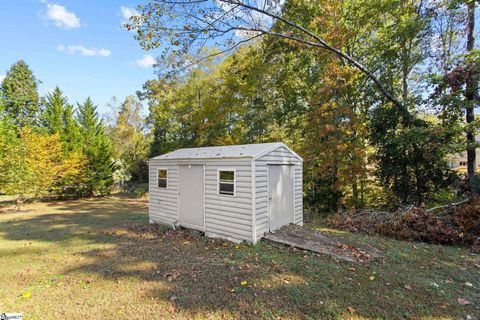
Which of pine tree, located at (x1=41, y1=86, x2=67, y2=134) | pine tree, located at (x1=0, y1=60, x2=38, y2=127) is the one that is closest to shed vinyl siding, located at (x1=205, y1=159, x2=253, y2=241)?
pine tree, located at (x1=41, y1=86, x2=67, y2=134)

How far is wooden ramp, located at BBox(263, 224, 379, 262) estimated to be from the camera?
4.71 m

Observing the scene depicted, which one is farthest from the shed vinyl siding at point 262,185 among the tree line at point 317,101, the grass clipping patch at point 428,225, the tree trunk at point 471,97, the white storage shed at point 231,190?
the tree trunk at point 471,97

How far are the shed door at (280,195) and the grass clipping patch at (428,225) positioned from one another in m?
1.95

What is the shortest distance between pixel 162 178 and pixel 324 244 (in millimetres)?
5264

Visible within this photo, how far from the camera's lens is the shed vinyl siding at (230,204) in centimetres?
555

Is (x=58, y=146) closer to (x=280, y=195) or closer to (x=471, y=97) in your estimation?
(x=280, y=195)

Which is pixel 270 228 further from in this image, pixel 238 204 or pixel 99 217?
pixel 99 217

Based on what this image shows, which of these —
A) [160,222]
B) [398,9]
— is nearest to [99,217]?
[160,222]

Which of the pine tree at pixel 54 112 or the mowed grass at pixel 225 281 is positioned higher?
the pine tree at pixel 54 112

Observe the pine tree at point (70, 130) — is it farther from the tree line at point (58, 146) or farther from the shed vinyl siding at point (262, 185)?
the shed vinyl siding at point (262, 185)

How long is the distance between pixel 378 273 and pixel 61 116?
1795cm

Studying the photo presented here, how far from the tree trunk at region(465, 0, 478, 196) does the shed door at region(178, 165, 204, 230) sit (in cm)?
834

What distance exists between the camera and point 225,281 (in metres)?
3.72

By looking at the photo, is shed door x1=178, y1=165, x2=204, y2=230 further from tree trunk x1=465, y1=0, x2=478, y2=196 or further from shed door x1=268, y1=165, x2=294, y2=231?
tree trunk x1=465, y1=0, x2=478, y2=196
